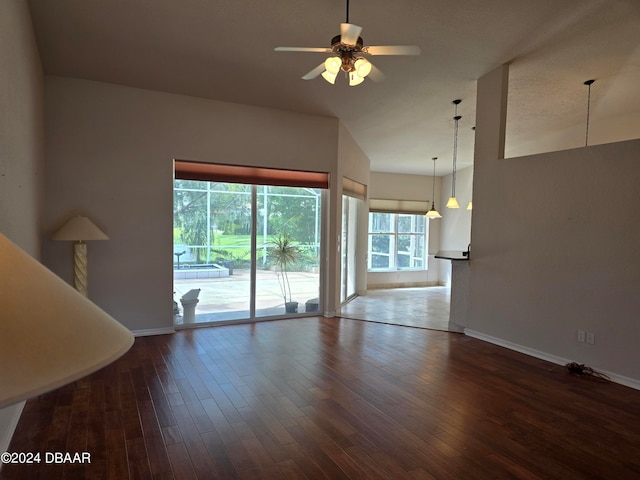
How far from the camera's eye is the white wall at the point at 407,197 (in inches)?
356

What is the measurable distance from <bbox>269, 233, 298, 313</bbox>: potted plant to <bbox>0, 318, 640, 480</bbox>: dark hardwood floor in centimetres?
159

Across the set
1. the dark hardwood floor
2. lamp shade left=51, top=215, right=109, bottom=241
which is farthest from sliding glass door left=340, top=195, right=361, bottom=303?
lamp shade left=51, top=215, right=109, bottom=241

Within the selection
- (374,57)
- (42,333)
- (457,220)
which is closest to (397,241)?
(457,220)

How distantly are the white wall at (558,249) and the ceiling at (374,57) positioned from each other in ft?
2.48

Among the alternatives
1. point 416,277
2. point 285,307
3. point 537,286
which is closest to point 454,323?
point 537,286

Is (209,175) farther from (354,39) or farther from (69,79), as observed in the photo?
(354,39)

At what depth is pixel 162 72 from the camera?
4.31 metres

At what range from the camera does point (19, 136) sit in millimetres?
2910

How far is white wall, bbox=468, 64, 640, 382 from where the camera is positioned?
11.7ft

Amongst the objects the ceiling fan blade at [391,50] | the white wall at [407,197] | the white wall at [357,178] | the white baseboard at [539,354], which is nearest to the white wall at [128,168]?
the white wall at [357,178]

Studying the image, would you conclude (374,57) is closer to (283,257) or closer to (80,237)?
(283,257)

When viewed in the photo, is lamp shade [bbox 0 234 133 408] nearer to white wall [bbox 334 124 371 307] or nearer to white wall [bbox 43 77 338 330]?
white wall [bbox 43 77 338 330]

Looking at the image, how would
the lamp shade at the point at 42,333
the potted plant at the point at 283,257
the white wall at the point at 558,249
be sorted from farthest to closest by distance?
the potted plant at the point at 283,257, the white wall at the point at 558,249, the lamp shade at the point at 42,333

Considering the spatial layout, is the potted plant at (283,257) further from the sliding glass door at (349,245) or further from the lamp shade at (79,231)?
the lamp shade at (79,231)
